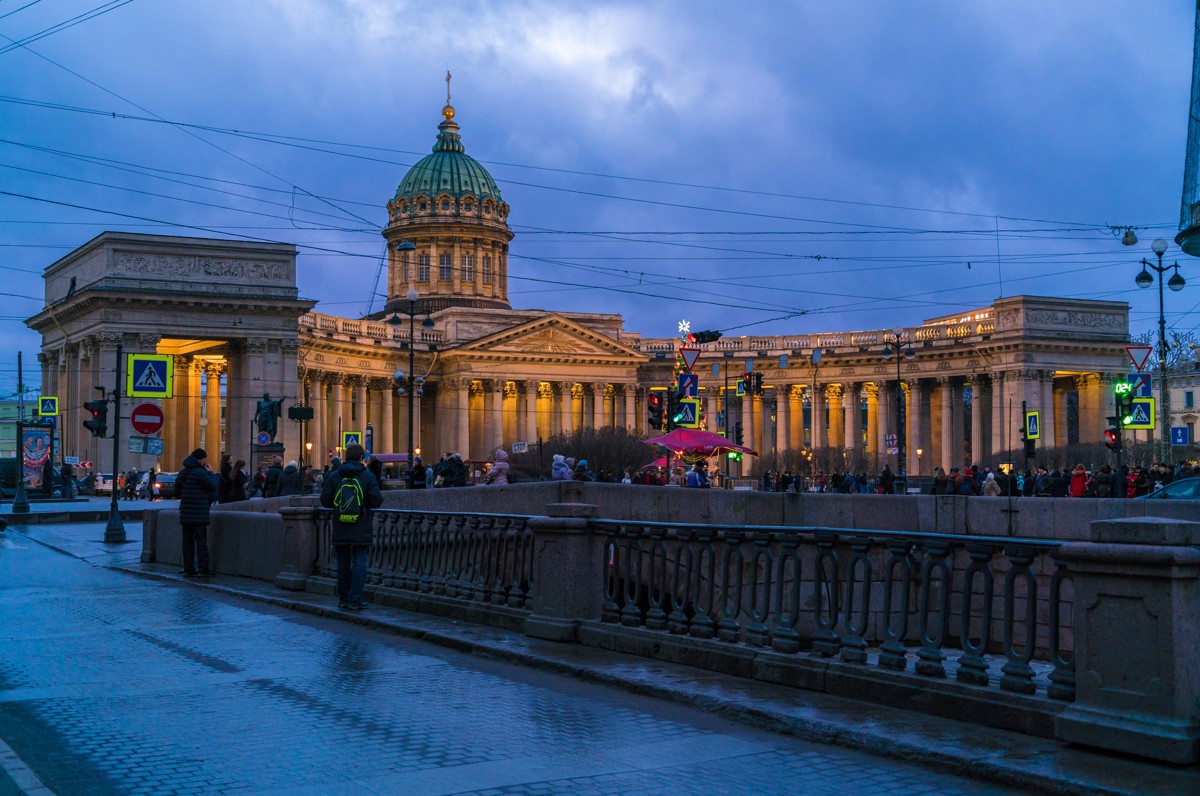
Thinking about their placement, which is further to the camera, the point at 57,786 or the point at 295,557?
the point at 295,557

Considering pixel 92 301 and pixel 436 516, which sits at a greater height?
pixel 92 301

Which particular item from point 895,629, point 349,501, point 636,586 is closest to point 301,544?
point 349,501

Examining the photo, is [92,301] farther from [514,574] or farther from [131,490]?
[514,574]

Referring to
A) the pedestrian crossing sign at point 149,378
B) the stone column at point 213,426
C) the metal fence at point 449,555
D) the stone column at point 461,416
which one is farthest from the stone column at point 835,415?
the metal fence at point 449,555

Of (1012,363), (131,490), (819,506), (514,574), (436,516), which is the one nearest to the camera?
(514,574)

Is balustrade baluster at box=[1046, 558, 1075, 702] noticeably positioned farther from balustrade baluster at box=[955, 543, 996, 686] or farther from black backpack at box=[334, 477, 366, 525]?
black backpack at box=[334, 477, 366, 525]

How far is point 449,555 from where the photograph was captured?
16.1 m

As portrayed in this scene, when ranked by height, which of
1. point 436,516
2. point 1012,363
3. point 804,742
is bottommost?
point 804,742

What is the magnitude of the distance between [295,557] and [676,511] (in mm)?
10321

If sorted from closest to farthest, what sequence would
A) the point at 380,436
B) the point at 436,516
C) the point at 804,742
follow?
the point at 804,742, the point at 436,516, the point at 380,436

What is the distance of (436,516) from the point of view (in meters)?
16.0

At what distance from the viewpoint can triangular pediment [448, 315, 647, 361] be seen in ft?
320

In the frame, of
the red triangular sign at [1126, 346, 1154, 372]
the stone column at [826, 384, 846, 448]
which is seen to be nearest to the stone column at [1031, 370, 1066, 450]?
the stone column at [826, 384, 846, 448]

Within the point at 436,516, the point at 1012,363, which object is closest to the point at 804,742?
the point at 436,516
